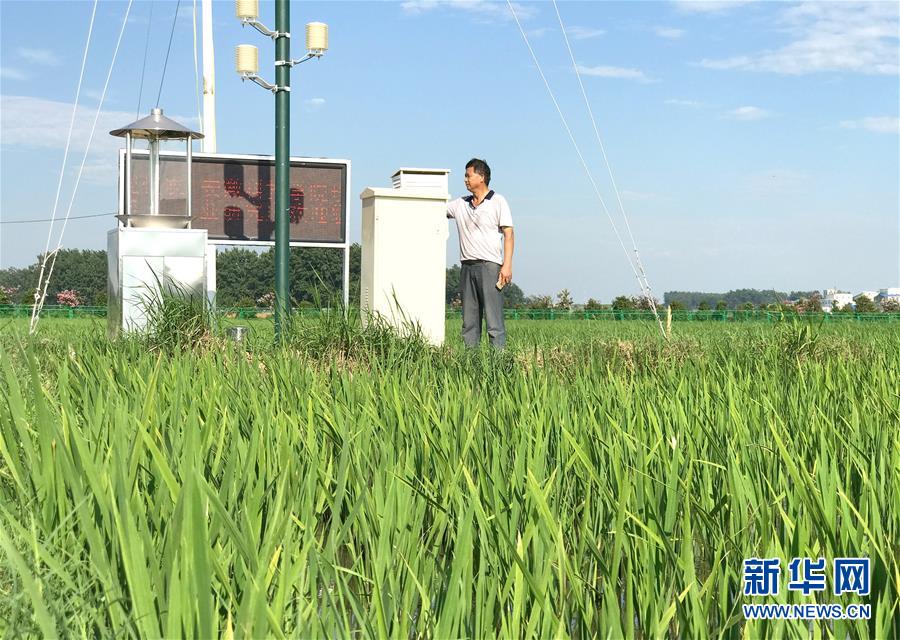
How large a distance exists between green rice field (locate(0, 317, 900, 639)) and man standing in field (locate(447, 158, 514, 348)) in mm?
3255

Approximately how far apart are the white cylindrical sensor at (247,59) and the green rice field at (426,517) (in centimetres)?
593

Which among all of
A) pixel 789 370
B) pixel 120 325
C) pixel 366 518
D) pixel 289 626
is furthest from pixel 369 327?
pixel 289 626

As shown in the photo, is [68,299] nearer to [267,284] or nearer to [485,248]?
[267,284]

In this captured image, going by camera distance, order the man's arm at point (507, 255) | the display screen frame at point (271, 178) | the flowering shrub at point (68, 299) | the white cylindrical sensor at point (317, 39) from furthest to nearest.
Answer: the flowering shrub at point (68, 299) → the display screen frame at point (271, 178) → the white cylindrical sensor at point (317, 39) → the man's arm at point (507, 255)

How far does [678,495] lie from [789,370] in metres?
4.26

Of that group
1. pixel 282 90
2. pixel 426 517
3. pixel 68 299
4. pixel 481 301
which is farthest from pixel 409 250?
pixel 68 299

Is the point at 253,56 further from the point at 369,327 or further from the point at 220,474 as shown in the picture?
the point at 220,474

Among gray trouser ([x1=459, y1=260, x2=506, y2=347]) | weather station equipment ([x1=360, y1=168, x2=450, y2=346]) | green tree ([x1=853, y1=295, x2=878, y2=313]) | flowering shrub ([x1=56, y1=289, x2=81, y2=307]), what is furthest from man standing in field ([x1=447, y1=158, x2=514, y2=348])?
green tree ([x1=853, y1=295, x2=878, y2=313])

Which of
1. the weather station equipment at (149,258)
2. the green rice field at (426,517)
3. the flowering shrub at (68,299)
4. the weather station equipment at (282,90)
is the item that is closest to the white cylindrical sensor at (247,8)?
the weather station equipment at (282,90)

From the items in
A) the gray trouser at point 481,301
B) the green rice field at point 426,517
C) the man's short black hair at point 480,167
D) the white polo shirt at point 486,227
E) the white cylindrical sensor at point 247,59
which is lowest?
the green rice field at point 426,517

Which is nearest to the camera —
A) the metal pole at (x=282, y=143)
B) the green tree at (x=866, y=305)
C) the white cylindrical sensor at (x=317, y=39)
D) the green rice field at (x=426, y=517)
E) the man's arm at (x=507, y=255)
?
the green rice field at (x=426, y=517)

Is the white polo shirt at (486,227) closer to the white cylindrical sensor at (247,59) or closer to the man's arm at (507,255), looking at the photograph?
the man's arm at (507,255)

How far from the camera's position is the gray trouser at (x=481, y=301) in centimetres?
752

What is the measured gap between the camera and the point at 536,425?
3166mm
